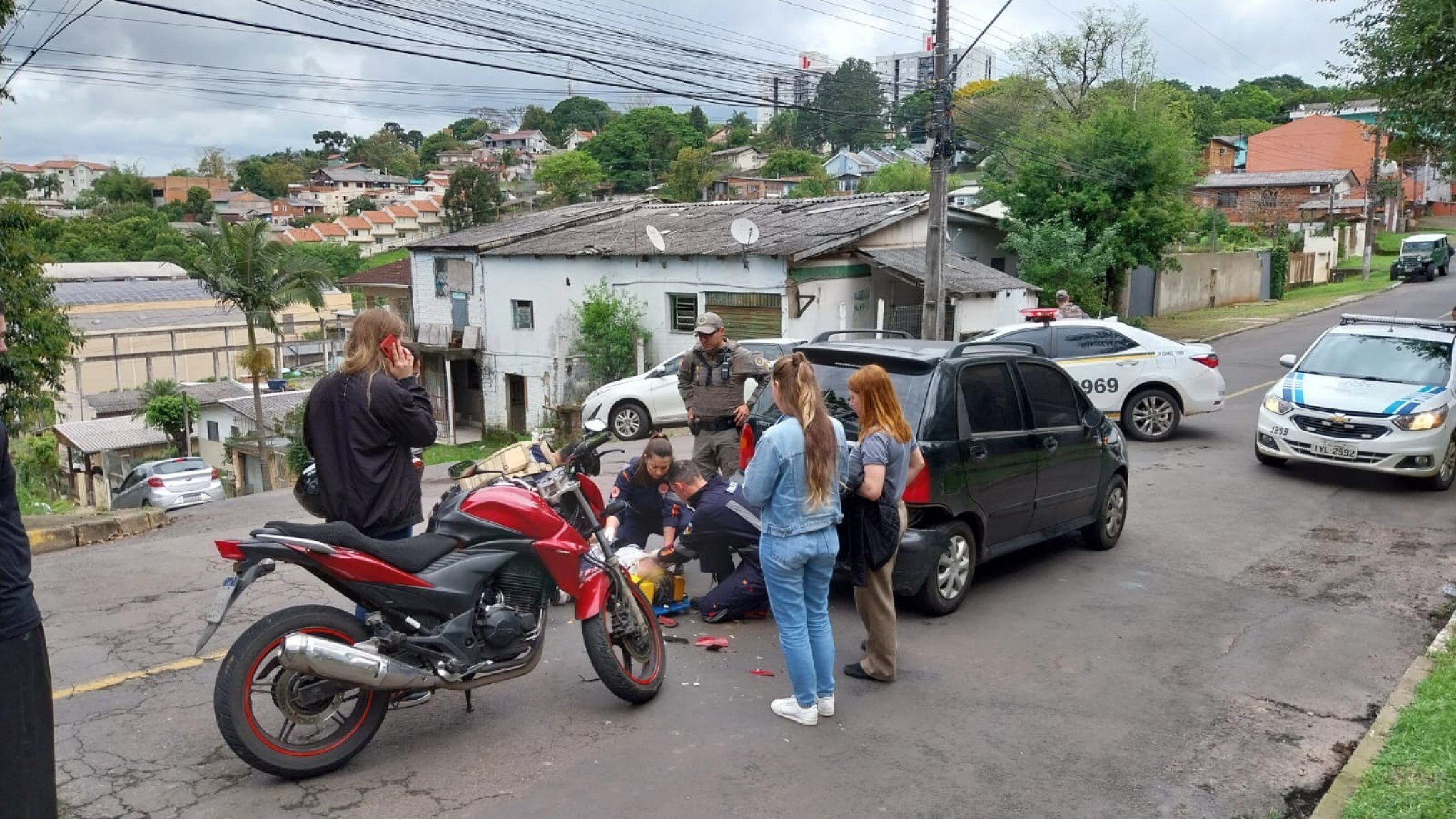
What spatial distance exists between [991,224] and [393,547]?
86.7 ft

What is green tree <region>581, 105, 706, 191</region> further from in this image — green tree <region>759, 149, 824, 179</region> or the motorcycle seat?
the motorcycle seat

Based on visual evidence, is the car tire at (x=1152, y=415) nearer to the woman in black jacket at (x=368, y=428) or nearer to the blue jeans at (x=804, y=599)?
the blue jeans at (x=804, y=599)

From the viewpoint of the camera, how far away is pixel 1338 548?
8789 mm

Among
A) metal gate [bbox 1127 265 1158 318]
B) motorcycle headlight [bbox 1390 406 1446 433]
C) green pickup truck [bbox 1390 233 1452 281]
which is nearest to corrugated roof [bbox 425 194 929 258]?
motorcycle headlight [bbox 1390 406 1446 433]

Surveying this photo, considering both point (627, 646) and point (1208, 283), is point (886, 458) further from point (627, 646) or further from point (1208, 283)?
point (1208, 283)

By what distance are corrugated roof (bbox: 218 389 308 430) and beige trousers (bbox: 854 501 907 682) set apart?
26.5 metres

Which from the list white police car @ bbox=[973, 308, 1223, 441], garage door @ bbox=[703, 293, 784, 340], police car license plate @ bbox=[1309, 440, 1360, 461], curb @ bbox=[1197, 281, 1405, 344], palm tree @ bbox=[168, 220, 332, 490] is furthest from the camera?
curb @ bbox=[1197, 281, 1405, 344]

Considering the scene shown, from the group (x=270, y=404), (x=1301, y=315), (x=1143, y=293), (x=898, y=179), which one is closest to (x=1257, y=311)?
(x=1301, y=315)

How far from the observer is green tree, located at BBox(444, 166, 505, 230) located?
6550cm

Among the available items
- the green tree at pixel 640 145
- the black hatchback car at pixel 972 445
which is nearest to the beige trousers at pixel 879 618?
the black hatchback car at pixel 972 445

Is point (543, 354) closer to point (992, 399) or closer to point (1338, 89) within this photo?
point (1338, 89)

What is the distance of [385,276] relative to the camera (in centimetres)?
3734

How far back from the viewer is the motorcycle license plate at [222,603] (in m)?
4.10

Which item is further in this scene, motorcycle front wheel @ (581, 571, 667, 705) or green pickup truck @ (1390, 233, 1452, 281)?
green pickup truck @ (1390, 233, 1452, 281)
